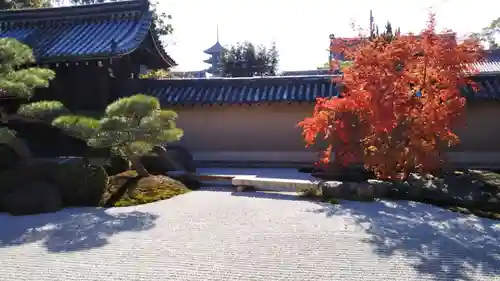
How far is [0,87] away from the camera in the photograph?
723 centimetres

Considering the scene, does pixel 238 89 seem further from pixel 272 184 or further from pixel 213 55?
pixel 213 55

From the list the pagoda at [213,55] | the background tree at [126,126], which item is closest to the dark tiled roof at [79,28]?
the background tree at [126,126]

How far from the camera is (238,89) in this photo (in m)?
12.0

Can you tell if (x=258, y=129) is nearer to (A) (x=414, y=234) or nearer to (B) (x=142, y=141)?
(B) (x=142, y=141)

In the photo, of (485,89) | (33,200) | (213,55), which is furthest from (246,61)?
(33,200)

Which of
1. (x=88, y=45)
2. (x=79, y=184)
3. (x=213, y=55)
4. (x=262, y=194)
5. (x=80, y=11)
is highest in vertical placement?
(x=213, y=55)

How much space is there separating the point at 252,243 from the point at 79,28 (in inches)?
354

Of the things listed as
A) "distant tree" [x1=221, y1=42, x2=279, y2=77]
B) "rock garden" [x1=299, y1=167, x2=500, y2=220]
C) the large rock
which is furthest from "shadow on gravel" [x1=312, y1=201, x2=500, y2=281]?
"distant tree" [x1=221, y1=42, x2=279, y2=77]

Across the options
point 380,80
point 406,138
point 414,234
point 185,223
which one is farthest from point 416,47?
point 185,223

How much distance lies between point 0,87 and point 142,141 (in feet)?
8.30

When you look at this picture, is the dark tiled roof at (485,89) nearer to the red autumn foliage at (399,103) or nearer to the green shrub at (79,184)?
the red autumn foliage at (399,103)

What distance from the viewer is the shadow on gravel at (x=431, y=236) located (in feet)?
13.6

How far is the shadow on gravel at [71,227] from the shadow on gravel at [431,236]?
2.79 meters

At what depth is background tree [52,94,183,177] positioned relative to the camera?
6.98 meters
